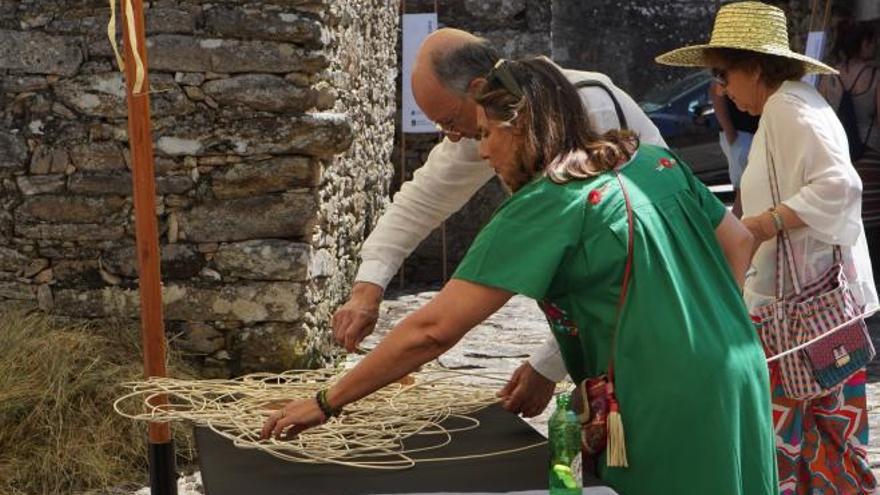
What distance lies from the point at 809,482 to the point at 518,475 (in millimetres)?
1617

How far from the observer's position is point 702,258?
280cm

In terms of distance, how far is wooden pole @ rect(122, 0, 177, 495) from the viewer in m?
3.88

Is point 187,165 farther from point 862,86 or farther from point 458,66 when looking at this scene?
point 862,86

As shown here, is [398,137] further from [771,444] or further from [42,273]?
[771,444]

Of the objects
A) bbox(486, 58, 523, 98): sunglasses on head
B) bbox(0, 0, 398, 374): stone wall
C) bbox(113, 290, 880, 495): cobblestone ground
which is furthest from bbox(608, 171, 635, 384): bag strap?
bbox(0, 0, 398, 374): stone wall

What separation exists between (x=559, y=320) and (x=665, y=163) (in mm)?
370

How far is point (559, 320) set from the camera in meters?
2.83

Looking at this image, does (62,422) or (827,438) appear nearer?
(827,438)

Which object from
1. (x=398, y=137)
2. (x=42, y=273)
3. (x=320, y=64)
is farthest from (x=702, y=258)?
(x=398, y=137)

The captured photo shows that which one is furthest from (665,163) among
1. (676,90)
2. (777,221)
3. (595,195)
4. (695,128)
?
(676,90)

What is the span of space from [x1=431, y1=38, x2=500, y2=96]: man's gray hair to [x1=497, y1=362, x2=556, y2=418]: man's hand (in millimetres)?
652

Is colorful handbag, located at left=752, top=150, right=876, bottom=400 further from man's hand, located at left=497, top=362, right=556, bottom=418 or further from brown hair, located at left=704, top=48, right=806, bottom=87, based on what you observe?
man's hand, located at left=497, top=362, right=556, bottom=418

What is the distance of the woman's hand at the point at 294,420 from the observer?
286 cm

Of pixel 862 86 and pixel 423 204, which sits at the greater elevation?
pixel 423 204
